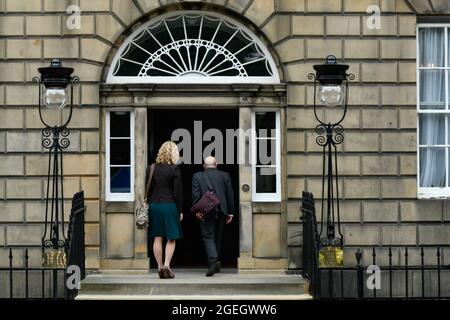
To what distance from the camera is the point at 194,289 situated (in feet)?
52.5

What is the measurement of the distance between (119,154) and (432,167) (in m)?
4.77

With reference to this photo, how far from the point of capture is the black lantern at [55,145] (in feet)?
52.6

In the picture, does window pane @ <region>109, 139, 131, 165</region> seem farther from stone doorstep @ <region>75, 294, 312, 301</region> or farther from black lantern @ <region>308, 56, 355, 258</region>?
black lantern @ <region>308, 56, 355, 258</region>

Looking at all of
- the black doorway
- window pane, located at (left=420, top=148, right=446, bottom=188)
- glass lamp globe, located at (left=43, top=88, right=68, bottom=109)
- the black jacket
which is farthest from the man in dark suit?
window pane, located at (left=420, top=148, right=446, bottom=188)

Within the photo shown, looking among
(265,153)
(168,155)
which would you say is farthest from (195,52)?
(168,155)

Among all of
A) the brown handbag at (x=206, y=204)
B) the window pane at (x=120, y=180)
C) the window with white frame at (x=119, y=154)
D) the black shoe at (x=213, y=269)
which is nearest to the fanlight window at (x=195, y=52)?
the window with white frame at (x=119, y=154)

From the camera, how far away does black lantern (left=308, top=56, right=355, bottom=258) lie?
1616 cm

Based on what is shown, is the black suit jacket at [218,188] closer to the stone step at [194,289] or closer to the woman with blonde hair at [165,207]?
the woman with blonde hair at [165,207]

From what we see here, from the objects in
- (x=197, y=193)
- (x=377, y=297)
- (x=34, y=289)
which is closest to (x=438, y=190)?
(x=377, y=297)

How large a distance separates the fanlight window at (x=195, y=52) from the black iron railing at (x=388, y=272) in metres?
2.27

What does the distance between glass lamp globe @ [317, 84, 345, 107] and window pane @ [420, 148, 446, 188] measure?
8.05 feet

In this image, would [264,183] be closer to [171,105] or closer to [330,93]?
[171,105]

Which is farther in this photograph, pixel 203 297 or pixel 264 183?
pixel 264 183

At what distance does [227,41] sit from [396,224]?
373cm
